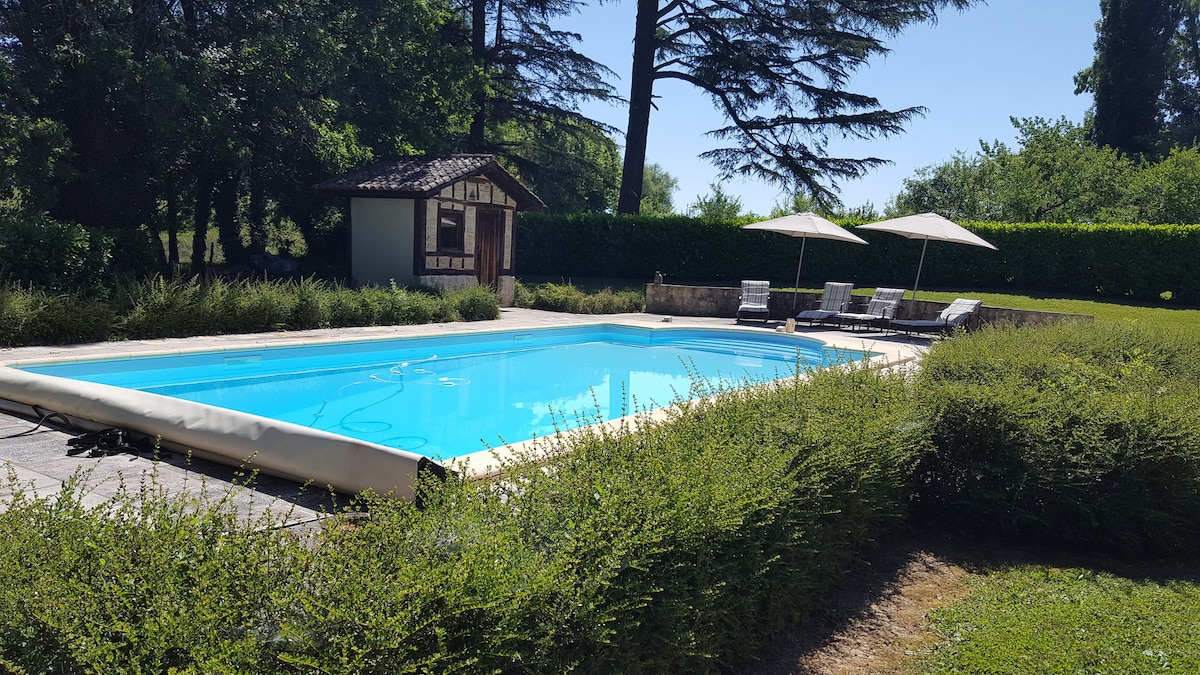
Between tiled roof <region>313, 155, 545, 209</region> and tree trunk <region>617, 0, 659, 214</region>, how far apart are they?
7341mm

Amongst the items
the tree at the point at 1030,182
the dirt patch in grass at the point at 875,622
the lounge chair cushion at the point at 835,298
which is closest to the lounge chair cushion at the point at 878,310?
the lounge chair cushion at the point at 835,298

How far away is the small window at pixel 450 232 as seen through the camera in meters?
20.4

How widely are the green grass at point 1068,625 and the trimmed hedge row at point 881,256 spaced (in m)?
18.6

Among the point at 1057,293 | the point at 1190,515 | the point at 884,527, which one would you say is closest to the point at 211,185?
the point at 884,527

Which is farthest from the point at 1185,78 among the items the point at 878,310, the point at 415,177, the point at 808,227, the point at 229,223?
the point at 229,223

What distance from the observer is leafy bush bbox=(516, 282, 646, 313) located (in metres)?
20.8

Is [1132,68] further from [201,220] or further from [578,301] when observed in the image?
[201,220]

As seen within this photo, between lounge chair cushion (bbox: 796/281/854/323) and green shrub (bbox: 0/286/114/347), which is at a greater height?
lounge chair cushion (bbox: 796/281/854/323)

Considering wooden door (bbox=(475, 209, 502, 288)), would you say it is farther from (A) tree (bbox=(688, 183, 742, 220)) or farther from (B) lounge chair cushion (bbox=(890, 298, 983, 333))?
(A) tree (bbox=(688, 183, 742, 220))

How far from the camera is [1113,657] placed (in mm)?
3963

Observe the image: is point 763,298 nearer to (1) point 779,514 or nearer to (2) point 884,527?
(2) point 884,527

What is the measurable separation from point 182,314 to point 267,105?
249 inches

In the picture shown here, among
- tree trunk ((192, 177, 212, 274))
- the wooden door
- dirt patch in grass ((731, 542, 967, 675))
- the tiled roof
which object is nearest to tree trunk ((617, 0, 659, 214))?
the tiled roof

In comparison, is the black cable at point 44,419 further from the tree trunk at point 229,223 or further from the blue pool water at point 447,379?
the tree trunk at point 229,223
